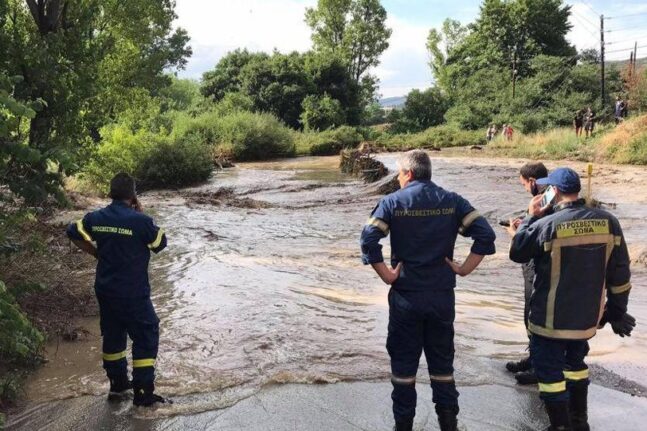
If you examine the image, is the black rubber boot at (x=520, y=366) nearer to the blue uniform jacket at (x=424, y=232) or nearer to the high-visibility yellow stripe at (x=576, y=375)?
the high-visibility yellow stripe at (x=576, y=375)

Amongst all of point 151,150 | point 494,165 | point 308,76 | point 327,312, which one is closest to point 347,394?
point 327,312

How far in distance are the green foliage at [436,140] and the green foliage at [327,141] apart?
7.39 feet

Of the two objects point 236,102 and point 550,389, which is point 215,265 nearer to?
point 550,389

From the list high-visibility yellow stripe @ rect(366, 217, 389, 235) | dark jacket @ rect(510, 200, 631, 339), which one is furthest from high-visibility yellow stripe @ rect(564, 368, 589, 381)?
high-visibility yellow stripe @ rect(366, 217, 389, 235)

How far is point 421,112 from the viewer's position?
6425 centimetres

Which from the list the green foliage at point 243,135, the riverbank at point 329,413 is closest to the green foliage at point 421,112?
the green foliage at point 243,135

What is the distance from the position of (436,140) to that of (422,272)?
1753 inches

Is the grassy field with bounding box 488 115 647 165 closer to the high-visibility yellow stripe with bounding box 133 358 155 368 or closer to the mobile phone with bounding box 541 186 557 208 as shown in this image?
the mobile phone with bounding box 541 186 557 208

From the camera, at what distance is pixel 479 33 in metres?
62.2

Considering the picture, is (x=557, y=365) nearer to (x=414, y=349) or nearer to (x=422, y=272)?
(x=414, y=349)

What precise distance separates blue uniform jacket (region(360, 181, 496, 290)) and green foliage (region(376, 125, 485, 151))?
40.7 meters

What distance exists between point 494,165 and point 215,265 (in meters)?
21.0

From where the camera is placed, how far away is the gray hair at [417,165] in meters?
4.14

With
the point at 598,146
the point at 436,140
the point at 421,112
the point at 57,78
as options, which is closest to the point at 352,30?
the point at 421,112
